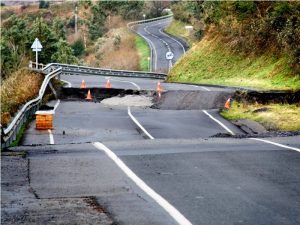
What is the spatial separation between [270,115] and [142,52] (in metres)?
53.5

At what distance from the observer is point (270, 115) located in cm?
2347

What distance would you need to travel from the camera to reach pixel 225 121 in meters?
24.4

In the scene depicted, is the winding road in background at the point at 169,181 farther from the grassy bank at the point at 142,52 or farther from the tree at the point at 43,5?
the tree at the point at 43,5

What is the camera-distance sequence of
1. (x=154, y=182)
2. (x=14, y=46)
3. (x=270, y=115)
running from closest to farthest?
1. (x=154, y=182)
2. (x=270, y=115)
3. (x=14, y=46)

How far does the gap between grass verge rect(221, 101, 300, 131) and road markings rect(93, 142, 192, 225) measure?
35.6 feet

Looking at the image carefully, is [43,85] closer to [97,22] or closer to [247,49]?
[247,49]

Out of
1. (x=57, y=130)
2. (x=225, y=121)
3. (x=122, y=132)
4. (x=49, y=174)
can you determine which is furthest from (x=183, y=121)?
(x=49, y=174)

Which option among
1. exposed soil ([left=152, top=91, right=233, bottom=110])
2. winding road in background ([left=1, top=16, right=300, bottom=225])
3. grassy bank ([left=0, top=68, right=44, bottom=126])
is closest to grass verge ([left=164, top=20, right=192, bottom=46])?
exposed soil ([left=152, top=91, right=233, bottom=110])

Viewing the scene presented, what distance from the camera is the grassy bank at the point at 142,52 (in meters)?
69.5

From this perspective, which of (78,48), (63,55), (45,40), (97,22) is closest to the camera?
(63,55)

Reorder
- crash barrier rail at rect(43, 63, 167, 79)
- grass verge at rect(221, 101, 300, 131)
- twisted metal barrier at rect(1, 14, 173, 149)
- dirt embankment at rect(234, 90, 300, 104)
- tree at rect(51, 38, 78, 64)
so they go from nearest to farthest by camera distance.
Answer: twisted metal barrier at rect(1, 14, 173, 149)
grass verge at rect(221, 101, 300, 131)
dirt embankment at rect(234, 90, 300, 104)
crash barrier rail at rect(43, 63, 167, 79)
tree at rect(51, 38, 78, 64)

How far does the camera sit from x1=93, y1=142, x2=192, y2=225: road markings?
24.3ft

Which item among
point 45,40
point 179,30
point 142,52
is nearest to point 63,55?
point 45,40

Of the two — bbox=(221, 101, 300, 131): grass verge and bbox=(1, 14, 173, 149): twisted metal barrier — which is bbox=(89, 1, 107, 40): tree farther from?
bbox=(221, 101, 300, 131): grass verge
